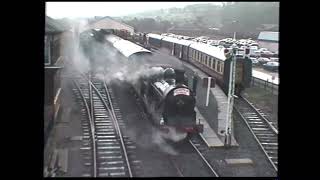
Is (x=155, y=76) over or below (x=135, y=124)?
over

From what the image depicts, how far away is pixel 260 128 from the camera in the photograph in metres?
7.18

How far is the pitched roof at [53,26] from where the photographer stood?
15.4 ft

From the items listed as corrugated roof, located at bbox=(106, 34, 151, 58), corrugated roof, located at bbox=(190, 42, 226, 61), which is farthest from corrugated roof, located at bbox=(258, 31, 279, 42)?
corrugated roof, located at bbox=(106, 34, 151, 58)

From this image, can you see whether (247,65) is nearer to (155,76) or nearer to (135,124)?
(155,76)

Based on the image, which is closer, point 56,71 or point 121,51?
point 56,71

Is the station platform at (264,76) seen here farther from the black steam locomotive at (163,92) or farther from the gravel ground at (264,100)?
the black steam locomotive at (163,92)

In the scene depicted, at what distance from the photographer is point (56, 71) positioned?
528cm

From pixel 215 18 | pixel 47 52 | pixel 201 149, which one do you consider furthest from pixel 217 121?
pixel 47 52

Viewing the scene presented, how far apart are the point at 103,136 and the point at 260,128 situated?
2.94 metres

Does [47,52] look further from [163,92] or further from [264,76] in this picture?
[264,76]

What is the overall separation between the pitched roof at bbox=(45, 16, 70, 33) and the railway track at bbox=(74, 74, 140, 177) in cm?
142
